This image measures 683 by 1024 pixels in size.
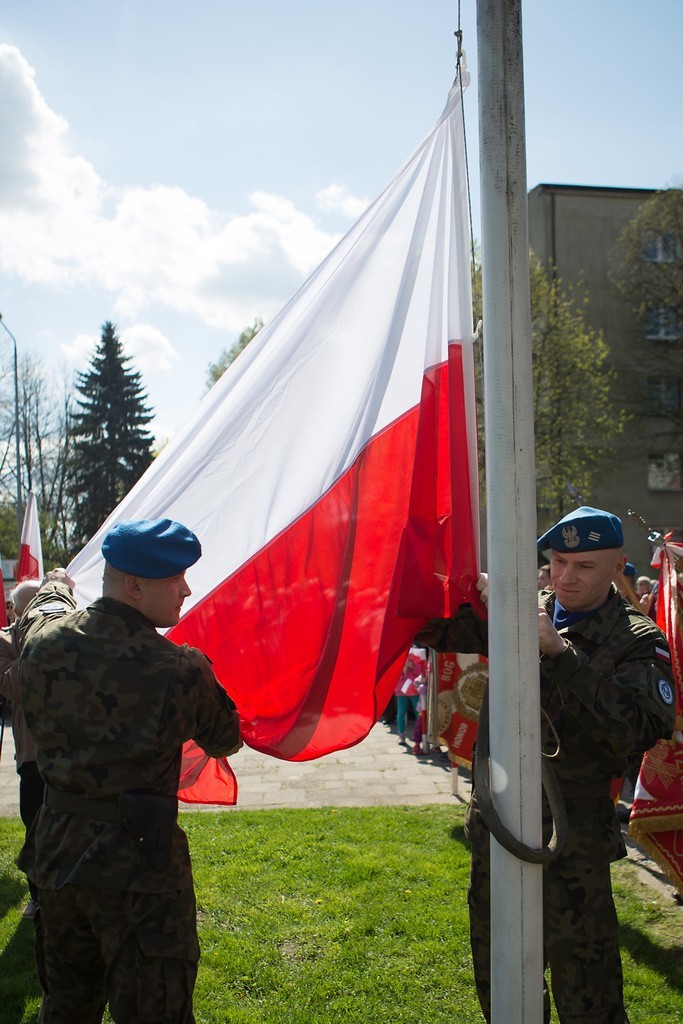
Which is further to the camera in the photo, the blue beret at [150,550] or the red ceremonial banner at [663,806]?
the red ceremonial banner at [663,806]

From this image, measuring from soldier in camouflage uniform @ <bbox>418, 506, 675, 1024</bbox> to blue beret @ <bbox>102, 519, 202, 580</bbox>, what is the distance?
1017 mm

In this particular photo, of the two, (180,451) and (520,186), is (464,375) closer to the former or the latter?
(520,186)

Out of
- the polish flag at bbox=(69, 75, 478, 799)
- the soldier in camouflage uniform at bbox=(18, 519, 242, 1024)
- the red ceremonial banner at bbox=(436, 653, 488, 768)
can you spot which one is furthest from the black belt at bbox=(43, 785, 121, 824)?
the red ceremonial banner at bbox=(436, 653, 488, 768)

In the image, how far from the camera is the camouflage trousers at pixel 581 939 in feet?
9.98

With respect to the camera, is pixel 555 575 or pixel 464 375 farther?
pixel 555 575

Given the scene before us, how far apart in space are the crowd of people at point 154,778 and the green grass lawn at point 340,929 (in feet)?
4.35

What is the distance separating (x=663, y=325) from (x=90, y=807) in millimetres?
31911

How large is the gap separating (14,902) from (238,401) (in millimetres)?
4272

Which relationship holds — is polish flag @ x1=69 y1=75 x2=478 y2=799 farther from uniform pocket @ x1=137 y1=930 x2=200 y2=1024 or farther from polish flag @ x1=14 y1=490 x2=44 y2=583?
polish flag @ x1=14 y1=490 x2=44 y2=583

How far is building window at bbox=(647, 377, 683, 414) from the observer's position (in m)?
30.9

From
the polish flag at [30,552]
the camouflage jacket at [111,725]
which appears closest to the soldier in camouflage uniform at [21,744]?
the camouflage jacket at [111,725]

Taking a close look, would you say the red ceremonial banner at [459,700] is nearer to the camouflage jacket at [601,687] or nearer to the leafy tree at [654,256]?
the camouflage jacket at [601,687]

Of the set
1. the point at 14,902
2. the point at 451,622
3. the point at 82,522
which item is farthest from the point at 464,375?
the point at 82,522

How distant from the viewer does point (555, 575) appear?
342 centimetres
